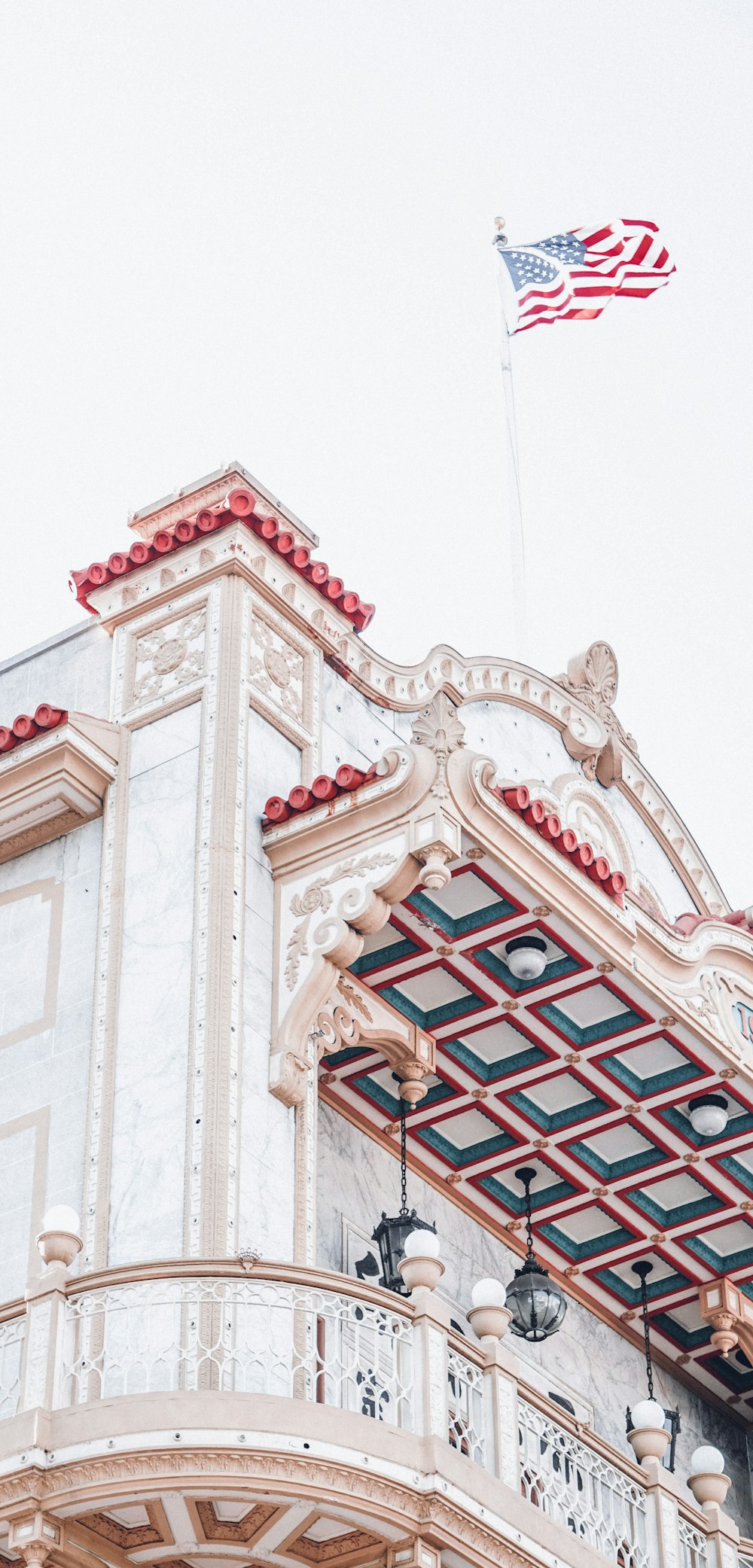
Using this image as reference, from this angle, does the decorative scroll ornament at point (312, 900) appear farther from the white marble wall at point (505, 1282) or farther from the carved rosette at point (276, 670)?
the white marble wall at point (505, 1282)

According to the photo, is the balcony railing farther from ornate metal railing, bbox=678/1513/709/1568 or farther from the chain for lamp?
the chain for lamp

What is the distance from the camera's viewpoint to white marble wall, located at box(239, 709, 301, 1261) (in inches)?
559

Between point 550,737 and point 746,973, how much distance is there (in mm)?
2177

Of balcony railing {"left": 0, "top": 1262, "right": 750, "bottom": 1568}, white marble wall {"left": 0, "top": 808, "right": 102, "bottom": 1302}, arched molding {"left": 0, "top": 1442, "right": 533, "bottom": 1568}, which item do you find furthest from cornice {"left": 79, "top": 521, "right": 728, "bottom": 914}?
arched molding {"left": 0, "top": 1442, "right": 533, "bottom": 1568}

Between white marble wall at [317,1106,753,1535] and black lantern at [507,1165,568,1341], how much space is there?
0.34m

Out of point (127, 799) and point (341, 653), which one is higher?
point (341, 653)

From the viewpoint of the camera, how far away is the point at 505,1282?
18.5m

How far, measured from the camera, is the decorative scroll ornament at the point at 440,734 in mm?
15117

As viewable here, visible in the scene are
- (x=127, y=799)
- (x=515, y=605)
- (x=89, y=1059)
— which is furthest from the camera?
(x=515, y=605)

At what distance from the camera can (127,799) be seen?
52.8ft

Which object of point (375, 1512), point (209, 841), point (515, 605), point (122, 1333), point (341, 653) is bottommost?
point (375, 1512)

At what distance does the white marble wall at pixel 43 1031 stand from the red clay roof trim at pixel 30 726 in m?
0.66

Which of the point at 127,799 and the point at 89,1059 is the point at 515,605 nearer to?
the point at 127,799

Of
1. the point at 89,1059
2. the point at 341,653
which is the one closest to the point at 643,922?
the point at 341,653
